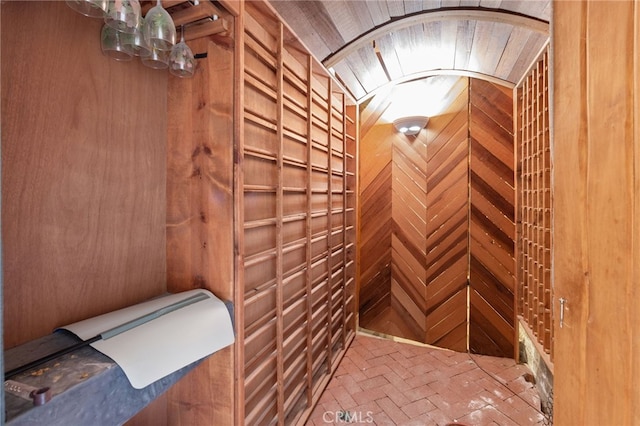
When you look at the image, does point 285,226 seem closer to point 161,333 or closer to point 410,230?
point 161,333

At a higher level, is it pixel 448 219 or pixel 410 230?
pixel 448 219

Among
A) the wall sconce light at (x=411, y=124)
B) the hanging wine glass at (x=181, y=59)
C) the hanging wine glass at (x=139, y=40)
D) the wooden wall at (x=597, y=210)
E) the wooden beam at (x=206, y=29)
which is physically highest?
the wall sconce light at (x=411, y=124)

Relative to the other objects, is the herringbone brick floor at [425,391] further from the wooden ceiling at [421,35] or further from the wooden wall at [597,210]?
the wooden ceiling at [421,35]

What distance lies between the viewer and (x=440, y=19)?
2096mm

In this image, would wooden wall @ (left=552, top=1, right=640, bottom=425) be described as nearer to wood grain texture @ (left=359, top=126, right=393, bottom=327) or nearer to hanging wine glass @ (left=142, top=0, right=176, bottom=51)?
hanging wine glass @ (left=142, top=0, right=176, bottom=51)

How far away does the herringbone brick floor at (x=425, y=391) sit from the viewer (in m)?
1.96

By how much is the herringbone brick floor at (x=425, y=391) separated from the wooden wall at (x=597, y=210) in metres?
1.39

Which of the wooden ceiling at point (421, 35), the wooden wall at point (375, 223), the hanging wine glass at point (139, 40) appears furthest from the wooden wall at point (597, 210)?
the wooden wall at point (375, 223)

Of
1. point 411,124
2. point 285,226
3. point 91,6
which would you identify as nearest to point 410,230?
point 411,124

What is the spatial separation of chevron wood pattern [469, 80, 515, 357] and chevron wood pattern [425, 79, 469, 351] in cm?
8

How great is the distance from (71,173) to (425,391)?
2.52 metres

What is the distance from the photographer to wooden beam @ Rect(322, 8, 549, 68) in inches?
77.6

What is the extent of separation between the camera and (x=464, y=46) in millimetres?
2389

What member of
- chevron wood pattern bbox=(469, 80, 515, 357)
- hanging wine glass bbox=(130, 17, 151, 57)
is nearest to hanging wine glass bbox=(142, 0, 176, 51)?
hanging wine glass bbox=(130, 17, 151, 57)
